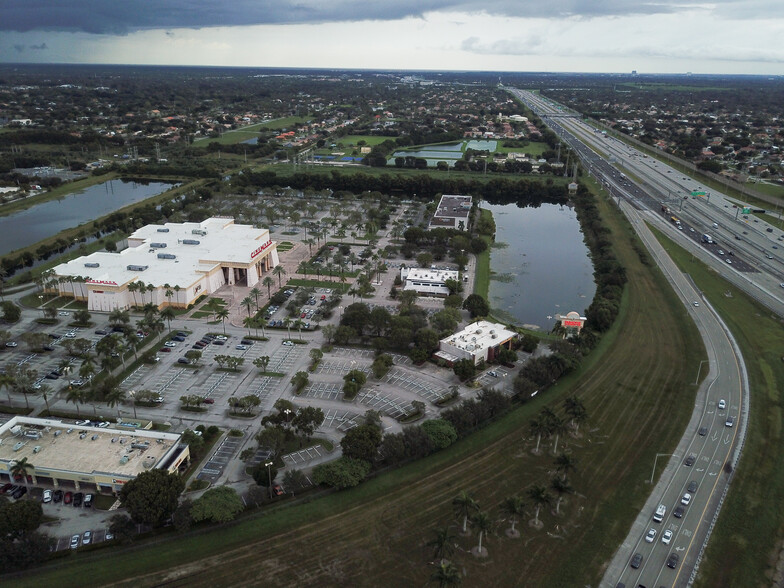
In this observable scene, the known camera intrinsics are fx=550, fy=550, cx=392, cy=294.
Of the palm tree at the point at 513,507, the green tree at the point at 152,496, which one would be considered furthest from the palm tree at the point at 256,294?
the palm tree at the point at 513,507

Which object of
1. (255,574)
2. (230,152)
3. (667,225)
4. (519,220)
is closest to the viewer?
(255,574)

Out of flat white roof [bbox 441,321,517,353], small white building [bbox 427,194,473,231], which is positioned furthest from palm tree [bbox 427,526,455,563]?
small white building [bbox 427,194,473,231]

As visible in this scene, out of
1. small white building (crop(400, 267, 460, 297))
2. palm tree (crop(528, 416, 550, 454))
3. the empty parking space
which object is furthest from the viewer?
small white building (crop(400, 267, 460, 297))

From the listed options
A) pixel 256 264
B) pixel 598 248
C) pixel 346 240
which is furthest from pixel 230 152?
pixel 598 248

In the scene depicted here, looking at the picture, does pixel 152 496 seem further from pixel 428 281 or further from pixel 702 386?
pixel 702 386

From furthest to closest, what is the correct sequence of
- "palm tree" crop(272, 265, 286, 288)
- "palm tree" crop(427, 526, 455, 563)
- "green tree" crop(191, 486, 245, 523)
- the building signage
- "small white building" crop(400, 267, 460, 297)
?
the building signage, "palm tree" crop(272, 265, 286, 288), "small white building" crop(400, 267, 460, 297), "green tree" crop(191, 486, 245, 523), "palm tree" crop(427, 526, 455, 563)

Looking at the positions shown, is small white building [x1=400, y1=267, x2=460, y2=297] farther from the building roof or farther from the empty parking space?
the building roof

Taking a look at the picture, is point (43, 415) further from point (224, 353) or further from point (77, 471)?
point (224, 353)
